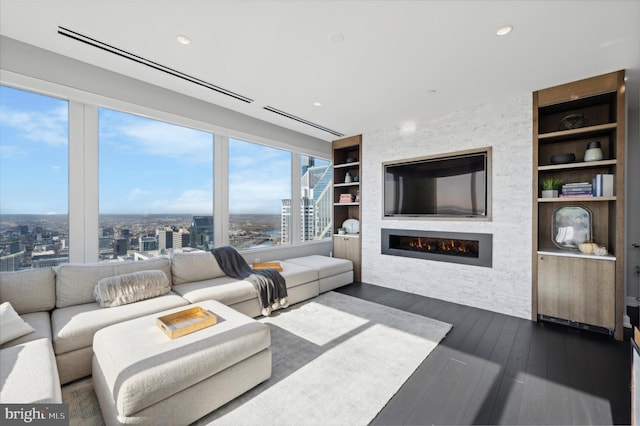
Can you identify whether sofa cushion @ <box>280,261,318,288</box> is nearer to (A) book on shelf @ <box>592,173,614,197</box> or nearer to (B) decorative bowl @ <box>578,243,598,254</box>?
(B) decorative bowl @ <box>578,243,598,254</box>

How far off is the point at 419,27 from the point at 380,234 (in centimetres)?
306

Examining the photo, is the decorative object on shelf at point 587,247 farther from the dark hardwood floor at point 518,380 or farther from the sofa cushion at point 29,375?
the sofa cushion at point 29,375

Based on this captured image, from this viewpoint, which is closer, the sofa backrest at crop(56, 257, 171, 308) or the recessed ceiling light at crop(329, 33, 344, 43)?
the recessed ceiling light at crop(329, 33, 344, 43)

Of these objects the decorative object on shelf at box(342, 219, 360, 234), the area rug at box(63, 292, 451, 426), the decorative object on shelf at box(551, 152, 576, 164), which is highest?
the decorative object on shelf at box(551, 152, 576, 164)

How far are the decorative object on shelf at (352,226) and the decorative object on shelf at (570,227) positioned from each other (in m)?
2.81

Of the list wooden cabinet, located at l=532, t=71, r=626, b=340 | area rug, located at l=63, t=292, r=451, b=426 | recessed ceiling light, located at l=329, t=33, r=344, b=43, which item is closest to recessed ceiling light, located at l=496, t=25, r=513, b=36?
recessed ceiling light, located at l=329, t=33, r=344, b=43

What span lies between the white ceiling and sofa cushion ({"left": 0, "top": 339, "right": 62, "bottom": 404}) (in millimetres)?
2296

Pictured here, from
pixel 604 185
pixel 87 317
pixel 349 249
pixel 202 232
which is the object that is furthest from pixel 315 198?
pixel 604 185

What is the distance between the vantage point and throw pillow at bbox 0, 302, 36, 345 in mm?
1689

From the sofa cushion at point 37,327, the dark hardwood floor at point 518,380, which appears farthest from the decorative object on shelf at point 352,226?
the sofa cushion at point 37,327

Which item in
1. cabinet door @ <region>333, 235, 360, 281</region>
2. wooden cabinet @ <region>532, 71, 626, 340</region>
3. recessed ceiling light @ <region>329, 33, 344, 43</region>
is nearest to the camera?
recessed ceiling light @ <region>329, 33, 344, 43</region>

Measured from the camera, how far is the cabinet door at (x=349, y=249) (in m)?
4.80

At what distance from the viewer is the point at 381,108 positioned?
363cm

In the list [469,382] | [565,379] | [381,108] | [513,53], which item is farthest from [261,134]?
[565,379]
